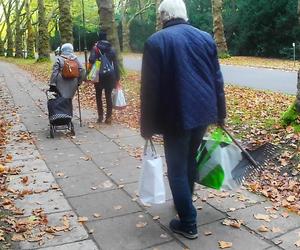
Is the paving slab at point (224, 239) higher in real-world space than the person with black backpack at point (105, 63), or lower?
lower

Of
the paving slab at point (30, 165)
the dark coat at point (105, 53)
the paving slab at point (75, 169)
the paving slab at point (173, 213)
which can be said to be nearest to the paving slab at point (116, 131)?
the dark coat at point (105, 53)

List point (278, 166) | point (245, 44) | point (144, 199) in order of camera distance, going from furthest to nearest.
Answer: point (245, 44), point (278, 166), point (144, 199)

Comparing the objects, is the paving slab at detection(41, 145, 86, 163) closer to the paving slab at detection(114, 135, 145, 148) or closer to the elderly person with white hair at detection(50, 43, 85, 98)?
the paving slab at detection(114, 135, 145, 148)

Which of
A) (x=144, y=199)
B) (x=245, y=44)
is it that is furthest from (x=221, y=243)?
(x=245, y=44)

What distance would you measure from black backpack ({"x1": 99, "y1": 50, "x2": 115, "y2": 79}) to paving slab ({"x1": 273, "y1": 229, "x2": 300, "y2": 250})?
18.8ft

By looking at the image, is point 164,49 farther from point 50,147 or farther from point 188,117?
point 50,147

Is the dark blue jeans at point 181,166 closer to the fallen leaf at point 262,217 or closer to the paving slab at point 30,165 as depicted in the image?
the fallen leaf at point 262,217

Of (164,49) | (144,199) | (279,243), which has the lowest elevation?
(279,243)

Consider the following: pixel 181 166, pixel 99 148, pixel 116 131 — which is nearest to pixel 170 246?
pixel 181 166

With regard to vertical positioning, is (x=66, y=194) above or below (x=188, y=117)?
below

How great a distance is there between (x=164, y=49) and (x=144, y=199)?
1438mm

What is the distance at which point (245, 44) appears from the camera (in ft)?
111

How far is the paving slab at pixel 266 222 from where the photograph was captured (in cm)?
446

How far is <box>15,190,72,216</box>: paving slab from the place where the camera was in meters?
5.20
